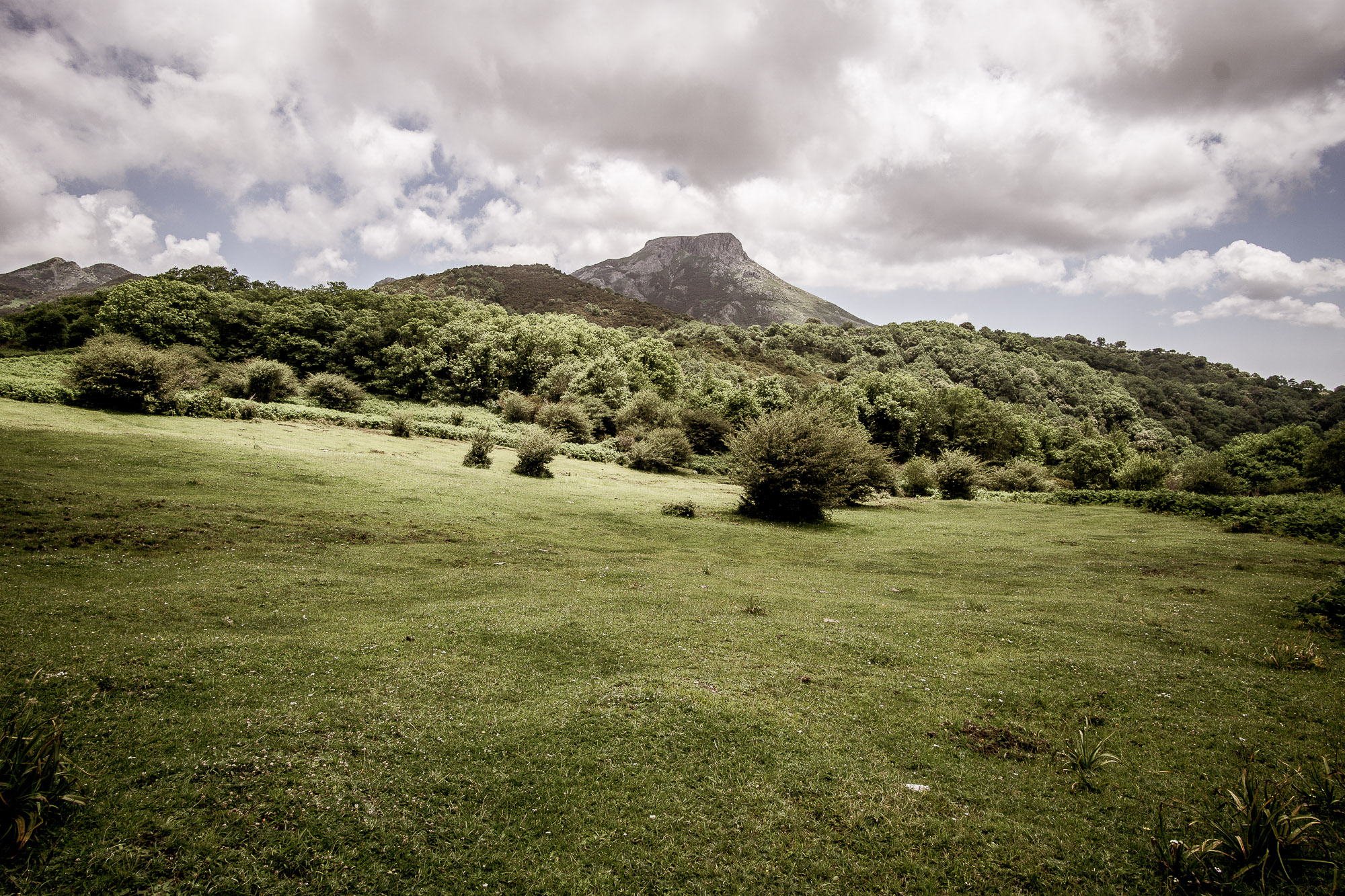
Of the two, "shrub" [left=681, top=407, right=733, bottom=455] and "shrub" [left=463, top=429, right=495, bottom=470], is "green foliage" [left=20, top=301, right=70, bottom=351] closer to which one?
"shrub" [left=463, top=429, right=495, bottom=470]

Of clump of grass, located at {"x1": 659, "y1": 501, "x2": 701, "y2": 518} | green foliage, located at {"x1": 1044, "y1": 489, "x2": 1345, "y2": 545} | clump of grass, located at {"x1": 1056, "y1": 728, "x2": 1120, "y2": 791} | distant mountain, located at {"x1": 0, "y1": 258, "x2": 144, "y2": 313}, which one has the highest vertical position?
distant mountain, located at {"x1": 0, "y1": 258, "x2": 144, "y2": 313}

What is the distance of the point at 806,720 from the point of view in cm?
712

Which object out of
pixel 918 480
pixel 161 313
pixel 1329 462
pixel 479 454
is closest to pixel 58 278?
pixel 161 313

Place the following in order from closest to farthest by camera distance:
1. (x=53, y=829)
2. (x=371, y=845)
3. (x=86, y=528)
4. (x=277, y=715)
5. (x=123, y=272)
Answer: (x=53, y=829) < (x=371, y=845) < (x=277, y=715) < (x=86, y=528) < (x=123, y=272)

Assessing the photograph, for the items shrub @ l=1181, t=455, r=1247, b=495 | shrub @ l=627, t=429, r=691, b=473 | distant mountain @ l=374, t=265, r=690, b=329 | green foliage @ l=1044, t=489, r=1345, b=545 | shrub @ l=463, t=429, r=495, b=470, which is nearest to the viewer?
A: green foliage @ l=1044, t=489, r=1345, b=545

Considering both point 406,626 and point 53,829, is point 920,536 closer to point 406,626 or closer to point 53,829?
point 406,626

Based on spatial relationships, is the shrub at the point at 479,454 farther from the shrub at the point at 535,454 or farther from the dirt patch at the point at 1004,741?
the dirt patch at the point at 1004,741

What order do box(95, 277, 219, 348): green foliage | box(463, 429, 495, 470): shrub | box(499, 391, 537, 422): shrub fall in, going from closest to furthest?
box(463, 429, 495, 470): shrub
box(95, 277, 219, 348): green foliage
box(499, 391, 537, 422): shrub

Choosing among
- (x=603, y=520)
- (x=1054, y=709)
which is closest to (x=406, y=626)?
(x=1054, y=709)

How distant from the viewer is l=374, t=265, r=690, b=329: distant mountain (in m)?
149

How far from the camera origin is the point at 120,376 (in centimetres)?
2780

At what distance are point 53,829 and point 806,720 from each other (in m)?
7.36

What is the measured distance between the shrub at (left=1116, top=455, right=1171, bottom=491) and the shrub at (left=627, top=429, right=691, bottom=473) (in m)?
37.6

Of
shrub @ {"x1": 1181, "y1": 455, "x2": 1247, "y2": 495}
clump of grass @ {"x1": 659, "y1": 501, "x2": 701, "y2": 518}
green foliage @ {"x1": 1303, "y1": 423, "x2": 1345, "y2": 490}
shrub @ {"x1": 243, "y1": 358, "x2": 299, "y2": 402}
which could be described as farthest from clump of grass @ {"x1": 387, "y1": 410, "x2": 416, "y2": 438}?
green foliage @ {"x1": 1303, "y1": 423, "x2": 1345, "y2": 490}
